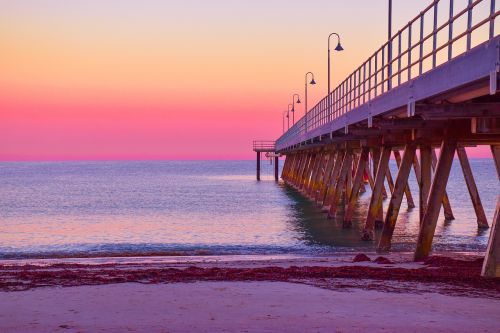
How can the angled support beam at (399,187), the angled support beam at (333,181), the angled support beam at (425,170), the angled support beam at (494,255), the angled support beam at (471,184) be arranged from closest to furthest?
the angled support beam at (494,255) → the angled support beam at (399,187) → the angled support beam at (425,170) → the angled support beam at (471,184) → the angled support beam at (333,181)

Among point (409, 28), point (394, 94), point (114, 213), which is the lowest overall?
point (114, 213)

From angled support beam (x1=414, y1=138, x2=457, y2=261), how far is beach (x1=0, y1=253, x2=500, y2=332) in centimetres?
143

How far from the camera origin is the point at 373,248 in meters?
16.7

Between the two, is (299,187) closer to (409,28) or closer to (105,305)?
(409,28)

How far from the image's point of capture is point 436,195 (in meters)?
11.4

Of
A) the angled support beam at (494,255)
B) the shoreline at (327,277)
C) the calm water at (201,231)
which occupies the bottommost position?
the calm water at (201,231)

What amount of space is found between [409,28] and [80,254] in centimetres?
1015

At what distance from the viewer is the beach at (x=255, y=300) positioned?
639cm

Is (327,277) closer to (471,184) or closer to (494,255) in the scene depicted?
(494,255)

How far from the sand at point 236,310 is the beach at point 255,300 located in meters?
0.01

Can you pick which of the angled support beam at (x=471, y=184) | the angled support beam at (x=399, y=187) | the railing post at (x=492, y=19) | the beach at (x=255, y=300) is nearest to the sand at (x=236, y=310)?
the beach at (x=255, y=300)

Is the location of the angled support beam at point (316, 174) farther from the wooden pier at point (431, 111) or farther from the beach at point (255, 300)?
the beach at point (255, 300)

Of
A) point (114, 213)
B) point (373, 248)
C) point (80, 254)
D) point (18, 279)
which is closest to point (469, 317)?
point (18, 279)

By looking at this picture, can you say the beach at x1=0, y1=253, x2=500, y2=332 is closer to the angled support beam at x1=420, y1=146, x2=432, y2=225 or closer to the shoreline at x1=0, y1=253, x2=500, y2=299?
the shoreline at x1=0, y1=253, x2=500, y2=299
